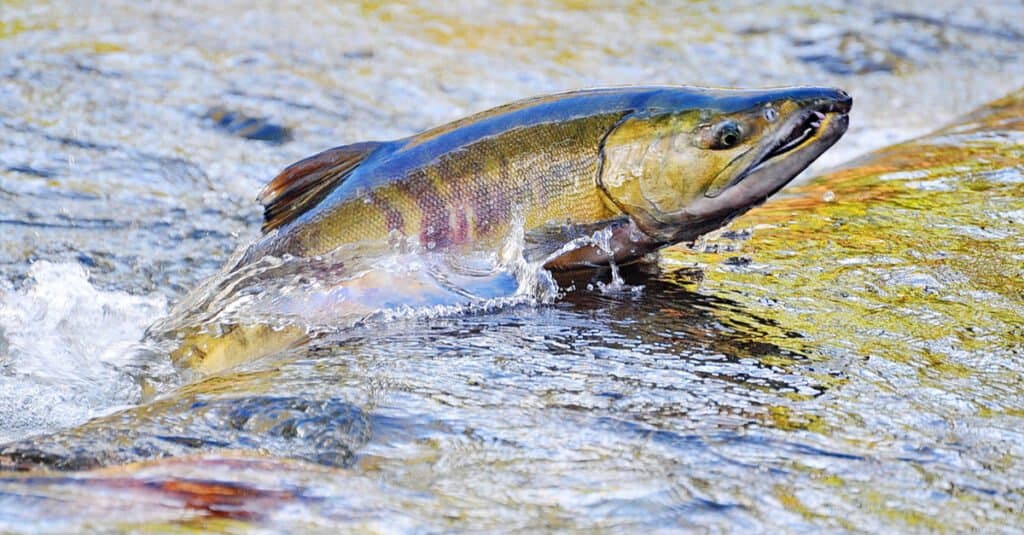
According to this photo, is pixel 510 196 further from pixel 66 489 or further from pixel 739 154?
pixel 66 489

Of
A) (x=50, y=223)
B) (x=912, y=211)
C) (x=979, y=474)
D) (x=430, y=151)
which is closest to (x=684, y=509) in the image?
(x=979, y=474)

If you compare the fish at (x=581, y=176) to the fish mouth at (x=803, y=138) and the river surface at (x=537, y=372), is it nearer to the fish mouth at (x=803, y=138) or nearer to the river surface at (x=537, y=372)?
the fish mouth at (x=803, y=138)

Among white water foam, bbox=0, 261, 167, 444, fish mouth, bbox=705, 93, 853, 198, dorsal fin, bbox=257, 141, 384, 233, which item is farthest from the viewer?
dorsal fin, bbox=257, 141, 384, 233

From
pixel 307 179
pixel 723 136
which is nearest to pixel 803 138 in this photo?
pixel 723 136

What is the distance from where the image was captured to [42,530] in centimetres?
217

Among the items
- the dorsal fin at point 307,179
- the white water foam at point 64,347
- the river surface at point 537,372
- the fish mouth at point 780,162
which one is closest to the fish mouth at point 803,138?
the fish mouth at point 780,162

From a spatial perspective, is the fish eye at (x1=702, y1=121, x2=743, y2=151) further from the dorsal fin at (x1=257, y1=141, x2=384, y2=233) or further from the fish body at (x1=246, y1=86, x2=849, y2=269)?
the dorsal fin at (x1=257, y1=141, x2=384, y2=233)

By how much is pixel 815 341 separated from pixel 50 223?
4.04 m

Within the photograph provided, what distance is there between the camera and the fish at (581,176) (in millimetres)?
3621

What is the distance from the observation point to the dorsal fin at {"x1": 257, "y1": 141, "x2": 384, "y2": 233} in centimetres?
393

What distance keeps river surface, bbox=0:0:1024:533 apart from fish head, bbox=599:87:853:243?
289 mm

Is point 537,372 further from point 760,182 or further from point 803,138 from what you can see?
point 803,138

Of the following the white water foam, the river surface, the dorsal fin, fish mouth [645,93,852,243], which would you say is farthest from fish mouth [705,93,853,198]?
the white water foam

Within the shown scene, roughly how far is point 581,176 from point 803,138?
0.65 meters
